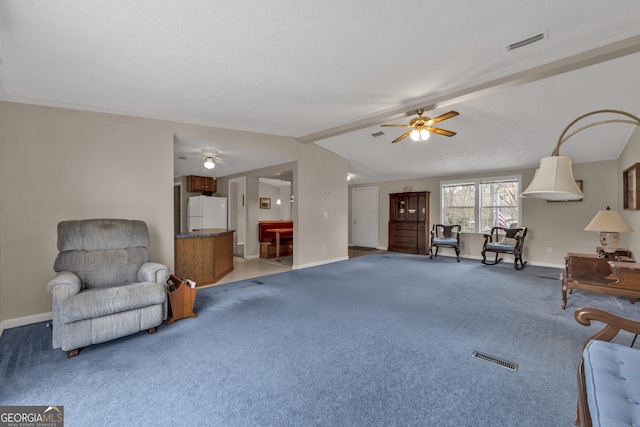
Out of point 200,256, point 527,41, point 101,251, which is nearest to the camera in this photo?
point 527,41

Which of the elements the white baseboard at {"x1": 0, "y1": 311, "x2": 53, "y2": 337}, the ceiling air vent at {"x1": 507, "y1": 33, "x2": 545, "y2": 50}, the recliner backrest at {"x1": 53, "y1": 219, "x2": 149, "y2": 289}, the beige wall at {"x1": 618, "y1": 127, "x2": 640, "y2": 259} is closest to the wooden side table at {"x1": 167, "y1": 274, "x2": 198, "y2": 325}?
the recliner backrest at {"x1": 53, "y1": 219, "x2": 149, "y2": 289}

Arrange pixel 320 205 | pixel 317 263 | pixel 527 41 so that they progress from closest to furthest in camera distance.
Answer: pixel 527 41 < pixel 317 263 < pixel 320 205

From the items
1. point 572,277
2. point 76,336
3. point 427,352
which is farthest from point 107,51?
point 572,277

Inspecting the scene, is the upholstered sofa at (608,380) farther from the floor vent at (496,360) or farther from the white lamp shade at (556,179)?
the white lamp shade at (556,179)

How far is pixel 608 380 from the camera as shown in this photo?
119 cm

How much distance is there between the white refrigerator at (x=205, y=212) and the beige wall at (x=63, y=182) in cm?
321

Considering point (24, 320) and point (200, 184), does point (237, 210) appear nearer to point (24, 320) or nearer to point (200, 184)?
point (200, 184)

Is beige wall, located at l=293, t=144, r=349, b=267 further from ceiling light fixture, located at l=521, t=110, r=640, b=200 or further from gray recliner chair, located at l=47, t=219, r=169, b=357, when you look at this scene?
ceiling light fixture, located at l=521, t=110, r=640, b=200

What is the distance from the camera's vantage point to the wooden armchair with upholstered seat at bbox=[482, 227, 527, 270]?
19.0 feet

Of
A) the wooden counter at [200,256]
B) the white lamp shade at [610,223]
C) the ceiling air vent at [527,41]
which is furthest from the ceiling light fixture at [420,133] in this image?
the wooden counter at [200,256]

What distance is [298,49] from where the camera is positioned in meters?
2.44

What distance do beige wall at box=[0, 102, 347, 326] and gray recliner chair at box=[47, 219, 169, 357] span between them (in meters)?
0.56

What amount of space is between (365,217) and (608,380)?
8074mm

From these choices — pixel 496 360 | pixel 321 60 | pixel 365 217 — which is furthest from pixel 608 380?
pixel 365 217
